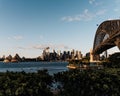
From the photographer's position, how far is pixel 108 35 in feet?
355

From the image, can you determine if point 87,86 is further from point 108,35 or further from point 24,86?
point 108,35

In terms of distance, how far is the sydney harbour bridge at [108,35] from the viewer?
85750 millimetres

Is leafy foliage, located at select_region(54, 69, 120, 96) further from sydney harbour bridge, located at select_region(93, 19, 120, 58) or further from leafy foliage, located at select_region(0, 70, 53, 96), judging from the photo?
sydney harbour bridge, located at select_region(93, 19, 120, 58)

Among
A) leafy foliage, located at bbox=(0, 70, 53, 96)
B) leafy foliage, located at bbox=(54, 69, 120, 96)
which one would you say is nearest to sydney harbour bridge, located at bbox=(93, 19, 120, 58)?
leafy foliage, located at bbox=(54, 69, 120, 96)

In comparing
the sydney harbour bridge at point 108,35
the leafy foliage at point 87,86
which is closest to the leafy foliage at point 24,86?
the leafy foliage at point 87,86

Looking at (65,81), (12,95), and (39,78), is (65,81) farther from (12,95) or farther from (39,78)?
(12,95)

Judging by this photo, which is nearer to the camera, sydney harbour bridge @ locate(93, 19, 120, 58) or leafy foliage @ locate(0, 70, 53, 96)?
leafy foliage @ locate(0, 70, 53, 96)

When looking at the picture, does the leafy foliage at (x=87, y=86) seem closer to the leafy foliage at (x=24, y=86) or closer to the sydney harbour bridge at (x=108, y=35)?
the leafy foliage at (x=24, y=86)

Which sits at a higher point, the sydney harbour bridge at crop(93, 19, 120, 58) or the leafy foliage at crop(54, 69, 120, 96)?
the sydney harbour bridge at crop(93, 19, 120, 58)

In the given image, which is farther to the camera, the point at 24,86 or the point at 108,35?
the point at 108,35

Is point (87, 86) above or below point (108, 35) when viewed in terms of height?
below

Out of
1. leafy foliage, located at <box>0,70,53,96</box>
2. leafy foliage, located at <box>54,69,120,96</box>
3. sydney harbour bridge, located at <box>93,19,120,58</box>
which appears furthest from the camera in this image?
sydney harbour bridge, located at <box>93,19,120,58</box>

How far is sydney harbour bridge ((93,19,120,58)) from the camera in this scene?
85750 mm

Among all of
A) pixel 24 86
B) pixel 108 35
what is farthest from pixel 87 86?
pixel 108 35
